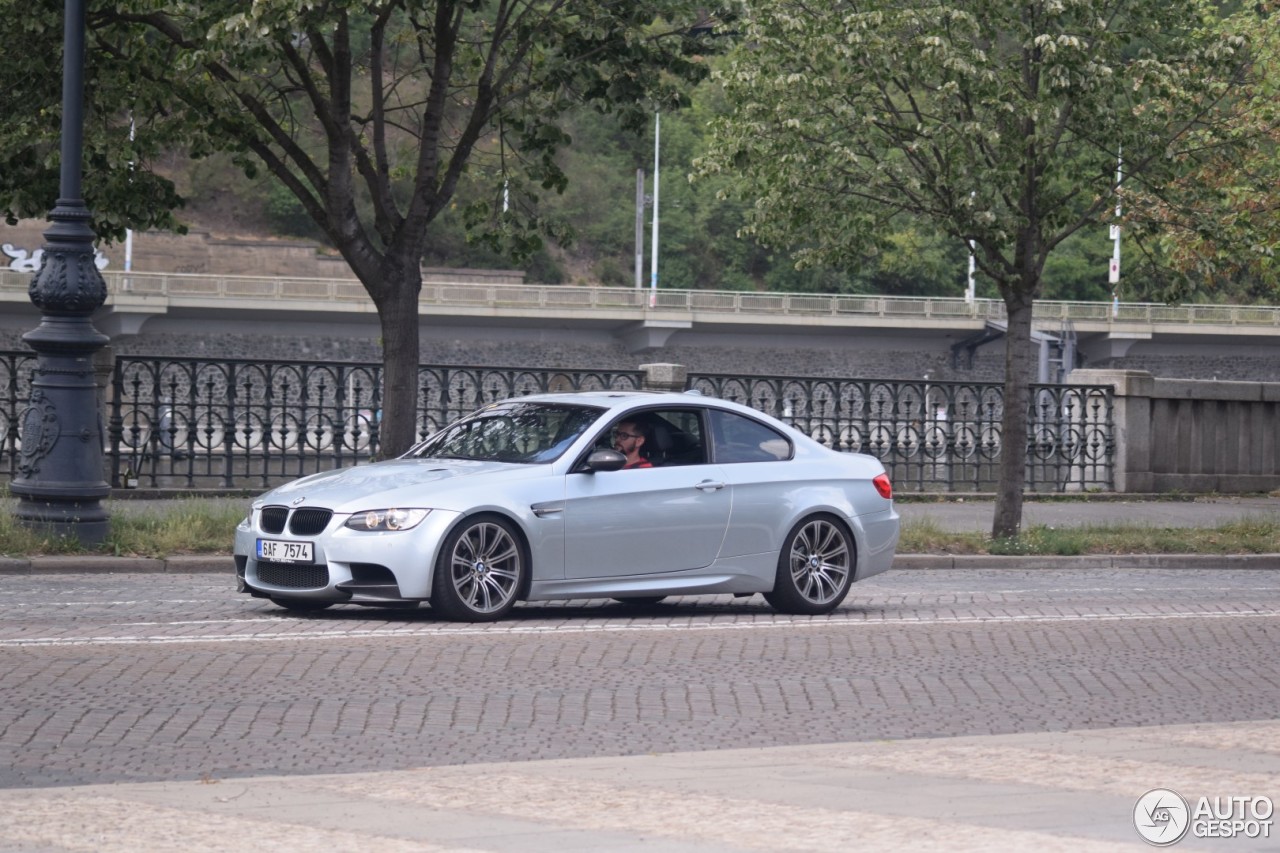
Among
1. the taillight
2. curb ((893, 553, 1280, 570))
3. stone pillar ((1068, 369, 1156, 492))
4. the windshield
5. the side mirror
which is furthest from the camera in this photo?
stone pillar ((1068, 369, 1156, 492))

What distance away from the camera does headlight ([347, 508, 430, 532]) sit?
983 cm

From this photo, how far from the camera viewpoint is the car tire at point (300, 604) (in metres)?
10.3

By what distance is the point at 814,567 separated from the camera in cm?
1155

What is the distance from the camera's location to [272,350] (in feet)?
226

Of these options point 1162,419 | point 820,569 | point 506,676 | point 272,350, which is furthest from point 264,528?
point 272,350

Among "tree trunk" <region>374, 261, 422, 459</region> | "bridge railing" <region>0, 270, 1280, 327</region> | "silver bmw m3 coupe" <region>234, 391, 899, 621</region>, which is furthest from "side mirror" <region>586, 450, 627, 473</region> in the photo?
"bridge railing" <region>0, 270, 1280, 327</region>

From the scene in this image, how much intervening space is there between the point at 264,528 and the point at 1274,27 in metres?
20.0

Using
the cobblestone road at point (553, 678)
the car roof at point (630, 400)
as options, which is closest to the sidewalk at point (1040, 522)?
the cobblestone road at point (553, 678)

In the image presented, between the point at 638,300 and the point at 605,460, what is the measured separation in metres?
62.3

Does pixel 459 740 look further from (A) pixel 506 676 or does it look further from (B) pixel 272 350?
(B) pixel 272 350

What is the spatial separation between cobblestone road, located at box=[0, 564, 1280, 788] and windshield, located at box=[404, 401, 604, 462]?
107 cm

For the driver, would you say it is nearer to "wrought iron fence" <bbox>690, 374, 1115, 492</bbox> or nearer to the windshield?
the windshield

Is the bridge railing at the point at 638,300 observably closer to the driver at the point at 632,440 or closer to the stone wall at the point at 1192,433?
the stone wall at the point at 1192,433

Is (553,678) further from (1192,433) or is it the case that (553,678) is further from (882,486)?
(1192,433)
